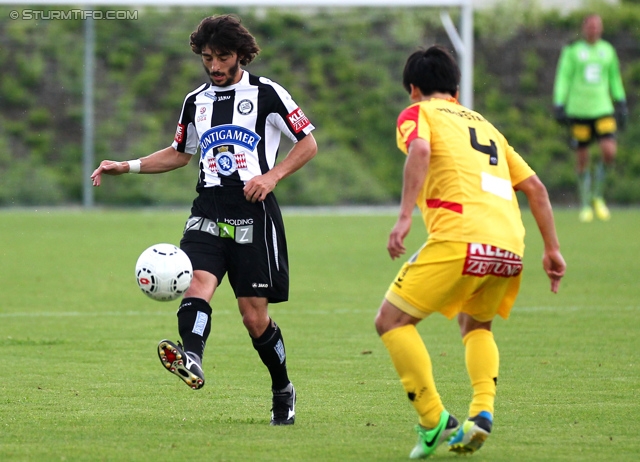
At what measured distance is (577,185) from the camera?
77.7 ft

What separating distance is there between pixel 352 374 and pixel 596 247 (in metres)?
8.60

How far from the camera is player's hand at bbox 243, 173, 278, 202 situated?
541cm

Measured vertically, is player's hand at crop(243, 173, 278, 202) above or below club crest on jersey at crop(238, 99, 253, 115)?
below

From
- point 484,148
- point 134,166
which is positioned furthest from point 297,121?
point 484,148

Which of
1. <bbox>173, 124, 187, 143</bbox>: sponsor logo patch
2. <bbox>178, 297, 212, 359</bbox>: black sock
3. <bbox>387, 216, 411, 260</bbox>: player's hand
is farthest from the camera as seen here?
<bbox>173, 124, 187, 143</bbox>: sponsor logo patch

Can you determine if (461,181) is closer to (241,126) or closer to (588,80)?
(241,126)

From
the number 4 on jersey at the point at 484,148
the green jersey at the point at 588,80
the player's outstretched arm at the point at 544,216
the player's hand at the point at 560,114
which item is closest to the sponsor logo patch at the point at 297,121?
the number 4 on jersey at the point at 484,148

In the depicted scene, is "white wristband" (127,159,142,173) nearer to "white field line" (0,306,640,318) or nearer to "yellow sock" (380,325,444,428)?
"yellow sock" (380,325,444,428)

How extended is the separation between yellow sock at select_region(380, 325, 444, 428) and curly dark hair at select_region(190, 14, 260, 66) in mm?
1804

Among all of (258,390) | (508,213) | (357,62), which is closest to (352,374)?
(258,390)

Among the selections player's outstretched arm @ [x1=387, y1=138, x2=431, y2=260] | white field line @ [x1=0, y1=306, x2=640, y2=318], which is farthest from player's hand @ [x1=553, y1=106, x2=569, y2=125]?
player's outstretched arm @ [x1=387, y1=138, x2=431, y2=260]

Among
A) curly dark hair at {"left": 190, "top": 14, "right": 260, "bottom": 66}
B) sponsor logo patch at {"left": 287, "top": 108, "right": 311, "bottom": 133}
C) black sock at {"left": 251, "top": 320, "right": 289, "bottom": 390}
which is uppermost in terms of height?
curly dark hair at {"left": 190, "top": 14, "right": 260, "bottom": 66}

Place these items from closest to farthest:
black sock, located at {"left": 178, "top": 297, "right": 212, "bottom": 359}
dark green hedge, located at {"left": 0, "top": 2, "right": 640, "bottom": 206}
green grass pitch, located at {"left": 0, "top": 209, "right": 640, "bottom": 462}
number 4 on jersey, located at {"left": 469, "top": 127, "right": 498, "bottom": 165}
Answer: number 4 on jersey, located at {"left": 469, "top": 127, "right": 498, "bottom": 165} < green grass pitch, located at {"left": 0, "top": 209, "right": 640, "bottom": 462} < black sock, located at {"left": 178, "top": 297, "right": 212, "bottom": 359} < dark green hedge, located at {"left": 0, "top": 2, "right": 640, "bottom": 206}

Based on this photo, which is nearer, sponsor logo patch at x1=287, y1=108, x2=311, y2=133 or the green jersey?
sponsor logo patch at x1=287, y1=108, x2=311, y2=133
